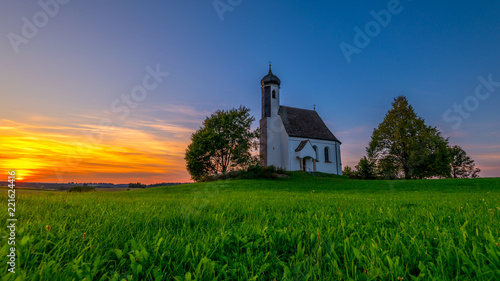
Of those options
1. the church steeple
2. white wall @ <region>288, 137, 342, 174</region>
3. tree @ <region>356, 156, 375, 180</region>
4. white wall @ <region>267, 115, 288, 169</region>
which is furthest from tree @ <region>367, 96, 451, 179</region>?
the church steeple

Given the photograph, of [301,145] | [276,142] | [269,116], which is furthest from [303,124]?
[269,116]

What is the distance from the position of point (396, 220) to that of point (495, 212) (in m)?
1.98

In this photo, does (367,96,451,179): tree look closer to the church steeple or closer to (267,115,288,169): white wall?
(267,115,288,169): white wall

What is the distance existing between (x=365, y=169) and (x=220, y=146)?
25.5 metres

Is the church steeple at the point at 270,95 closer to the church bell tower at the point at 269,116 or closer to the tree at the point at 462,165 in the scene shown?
the church bell tower at the point at 269,116

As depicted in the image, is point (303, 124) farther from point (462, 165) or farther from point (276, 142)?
point (462, 165)

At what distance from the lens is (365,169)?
4028 cm

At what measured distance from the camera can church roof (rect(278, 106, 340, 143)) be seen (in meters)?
41.1

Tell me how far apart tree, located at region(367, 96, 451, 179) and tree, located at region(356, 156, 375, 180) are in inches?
91.5

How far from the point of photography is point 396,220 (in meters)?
3.37

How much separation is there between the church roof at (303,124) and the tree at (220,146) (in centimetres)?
956

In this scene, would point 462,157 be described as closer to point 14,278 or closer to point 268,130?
Answer: point 268,130

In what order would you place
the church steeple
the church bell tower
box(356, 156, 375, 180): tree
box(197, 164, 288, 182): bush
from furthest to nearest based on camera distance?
the church steeple
the church bell tower
box(356, 156, 375, 180): tree
box(197, 164, 288, 182): bush

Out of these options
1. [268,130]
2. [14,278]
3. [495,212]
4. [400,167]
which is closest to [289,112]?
[268,130]
